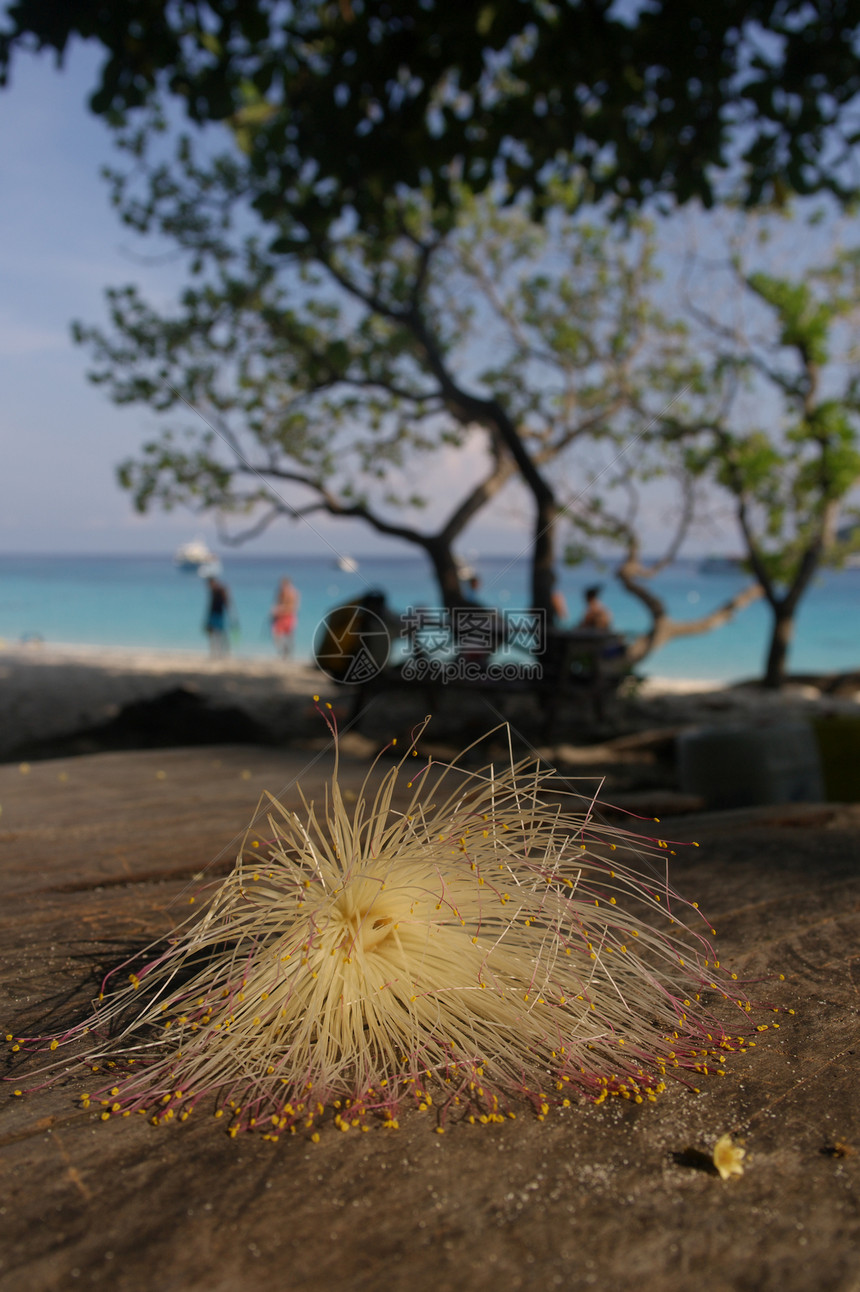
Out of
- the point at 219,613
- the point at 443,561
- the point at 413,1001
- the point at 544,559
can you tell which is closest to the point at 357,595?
the point at 413,1001

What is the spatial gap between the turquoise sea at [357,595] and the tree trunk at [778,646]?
139 cm

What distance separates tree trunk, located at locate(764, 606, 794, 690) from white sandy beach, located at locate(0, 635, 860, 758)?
→ 0.26 metres

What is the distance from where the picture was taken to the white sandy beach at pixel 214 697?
774 cm

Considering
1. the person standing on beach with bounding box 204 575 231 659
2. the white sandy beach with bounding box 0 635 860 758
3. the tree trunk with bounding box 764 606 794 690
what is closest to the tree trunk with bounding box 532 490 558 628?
the white sandy beach with bounding box 0 635 860 758

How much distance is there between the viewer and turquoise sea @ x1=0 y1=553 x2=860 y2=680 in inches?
812

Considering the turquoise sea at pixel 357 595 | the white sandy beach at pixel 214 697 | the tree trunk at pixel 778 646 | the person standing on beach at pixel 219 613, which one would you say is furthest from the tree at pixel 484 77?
the person standing on beach at pixel 219 613

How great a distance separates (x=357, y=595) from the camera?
203cm

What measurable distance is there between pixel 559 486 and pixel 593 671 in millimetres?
3595

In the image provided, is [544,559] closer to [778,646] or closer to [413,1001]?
[413,1001]

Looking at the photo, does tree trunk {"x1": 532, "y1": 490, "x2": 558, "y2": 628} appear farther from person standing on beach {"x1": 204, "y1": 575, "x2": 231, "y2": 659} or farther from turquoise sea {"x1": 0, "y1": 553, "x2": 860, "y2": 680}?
person standing on beach {"x1": 204, "y1": 575, "x2": 231, "y2": 659}

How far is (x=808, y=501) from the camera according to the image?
425 inches

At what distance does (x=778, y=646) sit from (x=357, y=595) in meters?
10.3

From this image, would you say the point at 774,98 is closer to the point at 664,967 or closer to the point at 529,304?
the point at 664,967

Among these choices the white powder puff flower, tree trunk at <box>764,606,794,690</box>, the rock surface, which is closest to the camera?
the rock surface
